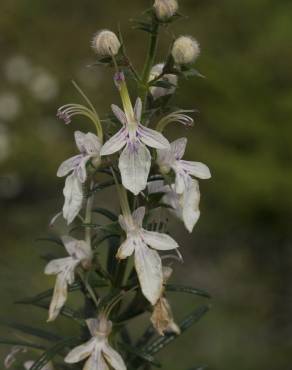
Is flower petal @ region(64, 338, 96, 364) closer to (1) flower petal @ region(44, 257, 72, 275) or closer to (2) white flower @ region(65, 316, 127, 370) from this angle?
(2) white flower @ region(65, 316, 127, 370)

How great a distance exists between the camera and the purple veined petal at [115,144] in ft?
4.21

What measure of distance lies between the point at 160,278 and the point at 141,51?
6.25m

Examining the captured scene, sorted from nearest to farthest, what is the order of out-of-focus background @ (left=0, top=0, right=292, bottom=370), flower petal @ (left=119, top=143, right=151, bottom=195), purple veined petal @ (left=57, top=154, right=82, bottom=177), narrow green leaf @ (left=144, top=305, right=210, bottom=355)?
flower petal @ (left=119, top=143, right=151, bottom=195)
purple veined petal @ (left=57, top=154, right=82, bottom=177)
narrow green leaf @ (left=144, top=305, right=210, bottom=355)
out-of-focus background @ (left=0, top=0, right=292, bottom=370)

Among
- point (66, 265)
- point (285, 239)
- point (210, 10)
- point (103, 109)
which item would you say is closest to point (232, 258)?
point (285, 239)

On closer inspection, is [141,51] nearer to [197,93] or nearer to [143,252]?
[197,93]

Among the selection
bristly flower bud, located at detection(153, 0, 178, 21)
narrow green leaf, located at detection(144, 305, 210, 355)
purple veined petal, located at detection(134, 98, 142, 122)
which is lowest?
narrow green leaf, located at detection(144, 305, 210, 355)

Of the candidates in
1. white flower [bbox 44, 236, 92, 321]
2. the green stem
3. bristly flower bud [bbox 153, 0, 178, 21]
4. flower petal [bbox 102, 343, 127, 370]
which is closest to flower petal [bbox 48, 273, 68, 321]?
white flower [bbox 44, 236, 92, 321]

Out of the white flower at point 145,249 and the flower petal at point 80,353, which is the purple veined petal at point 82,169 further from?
the flower petal at point 80,353

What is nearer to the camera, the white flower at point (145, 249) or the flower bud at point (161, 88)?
the white flower at point (145, 249)

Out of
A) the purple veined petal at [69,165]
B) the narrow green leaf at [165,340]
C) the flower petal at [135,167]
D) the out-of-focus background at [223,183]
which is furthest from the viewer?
the out-of-focus background at [223,183]

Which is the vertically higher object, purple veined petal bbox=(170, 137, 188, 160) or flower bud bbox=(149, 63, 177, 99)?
flower bud bbox=(149, 63, 177, 99)

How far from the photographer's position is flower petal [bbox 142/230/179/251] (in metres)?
1.32

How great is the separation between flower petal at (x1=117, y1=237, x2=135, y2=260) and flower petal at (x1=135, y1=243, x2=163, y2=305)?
0.6 inches

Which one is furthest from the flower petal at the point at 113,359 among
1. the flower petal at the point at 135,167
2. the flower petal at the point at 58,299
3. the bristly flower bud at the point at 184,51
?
the bristly flower bud at the point at 184,51
